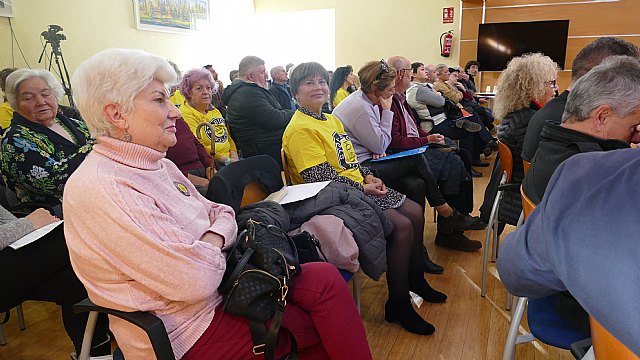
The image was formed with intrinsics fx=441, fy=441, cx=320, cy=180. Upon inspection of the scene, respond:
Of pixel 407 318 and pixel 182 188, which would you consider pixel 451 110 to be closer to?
pixel 407 318

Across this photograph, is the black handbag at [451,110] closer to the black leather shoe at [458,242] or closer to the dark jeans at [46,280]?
the black leather shoe at [458,242]

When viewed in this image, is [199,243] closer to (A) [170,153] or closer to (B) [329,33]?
(A) [170,153]

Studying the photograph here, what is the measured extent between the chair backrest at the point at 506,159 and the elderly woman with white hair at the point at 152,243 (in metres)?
1.42

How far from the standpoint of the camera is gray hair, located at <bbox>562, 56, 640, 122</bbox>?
1.44 meters

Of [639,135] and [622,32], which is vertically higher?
[622,32]

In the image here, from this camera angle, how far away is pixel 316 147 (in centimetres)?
213

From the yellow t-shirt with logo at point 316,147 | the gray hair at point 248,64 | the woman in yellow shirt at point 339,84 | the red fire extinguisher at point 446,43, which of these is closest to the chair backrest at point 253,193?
the yellow t-shirt with logo at point 316,147

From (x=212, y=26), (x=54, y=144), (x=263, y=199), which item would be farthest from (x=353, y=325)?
(x=212, y=26)

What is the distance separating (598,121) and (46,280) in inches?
80.6

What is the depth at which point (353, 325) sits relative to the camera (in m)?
1.37

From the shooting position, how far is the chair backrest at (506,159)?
236 centimetres

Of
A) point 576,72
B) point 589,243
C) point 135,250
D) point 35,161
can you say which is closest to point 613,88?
point 576,72

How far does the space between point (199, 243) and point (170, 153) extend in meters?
1.74

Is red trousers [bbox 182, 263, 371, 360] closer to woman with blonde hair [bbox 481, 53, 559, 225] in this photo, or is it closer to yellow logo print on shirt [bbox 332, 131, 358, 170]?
yellow logo print on shirt [bbox 332, 131, 358, 170]
